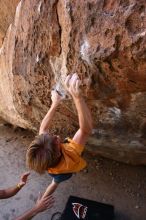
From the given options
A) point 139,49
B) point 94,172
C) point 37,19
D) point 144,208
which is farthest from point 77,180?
point 139,49


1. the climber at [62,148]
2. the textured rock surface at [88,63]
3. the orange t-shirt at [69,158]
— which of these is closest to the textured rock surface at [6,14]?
the textured rock surface at [88,63]

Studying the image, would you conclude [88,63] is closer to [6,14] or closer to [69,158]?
[69,158]

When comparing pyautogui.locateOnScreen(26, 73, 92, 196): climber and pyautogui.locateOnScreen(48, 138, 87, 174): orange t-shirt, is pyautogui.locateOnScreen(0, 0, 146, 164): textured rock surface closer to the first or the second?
pyautogui.locateOnScreen(26, 73, 92, 196): climber

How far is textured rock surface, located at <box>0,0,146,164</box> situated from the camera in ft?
6.02

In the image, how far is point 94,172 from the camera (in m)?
3.54

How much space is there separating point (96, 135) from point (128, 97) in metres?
0.76

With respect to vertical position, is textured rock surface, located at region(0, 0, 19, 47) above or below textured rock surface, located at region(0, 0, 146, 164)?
above

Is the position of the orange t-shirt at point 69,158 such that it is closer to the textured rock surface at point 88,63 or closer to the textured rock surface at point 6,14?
the textured rock surface at point 88,63

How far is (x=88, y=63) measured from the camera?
202 centimetres

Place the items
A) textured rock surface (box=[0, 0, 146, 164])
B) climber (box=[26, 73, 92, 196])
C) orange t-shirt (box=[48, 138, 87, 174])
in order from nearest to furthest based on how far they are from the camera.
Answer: textured rock surface (box=[0, 0, 146, 164]) < climber (box=[26, 73, 92, 196]) < orange t-shirt (box=[48, 138, 87, 174])

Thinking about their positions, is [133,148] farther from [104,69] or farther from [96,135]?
[104,69]

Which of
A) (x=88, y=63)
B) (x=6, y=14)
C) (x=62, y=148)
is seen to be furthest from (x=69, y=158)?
(x=6, y=14)

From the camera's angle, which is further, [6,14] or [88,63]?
[6,14]

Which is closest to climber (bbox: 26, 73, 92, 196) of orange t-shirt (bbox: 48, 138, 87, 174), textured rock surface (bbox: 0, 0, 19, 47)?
orange t-shirt (bbox: 48, 138, 87, 174)
